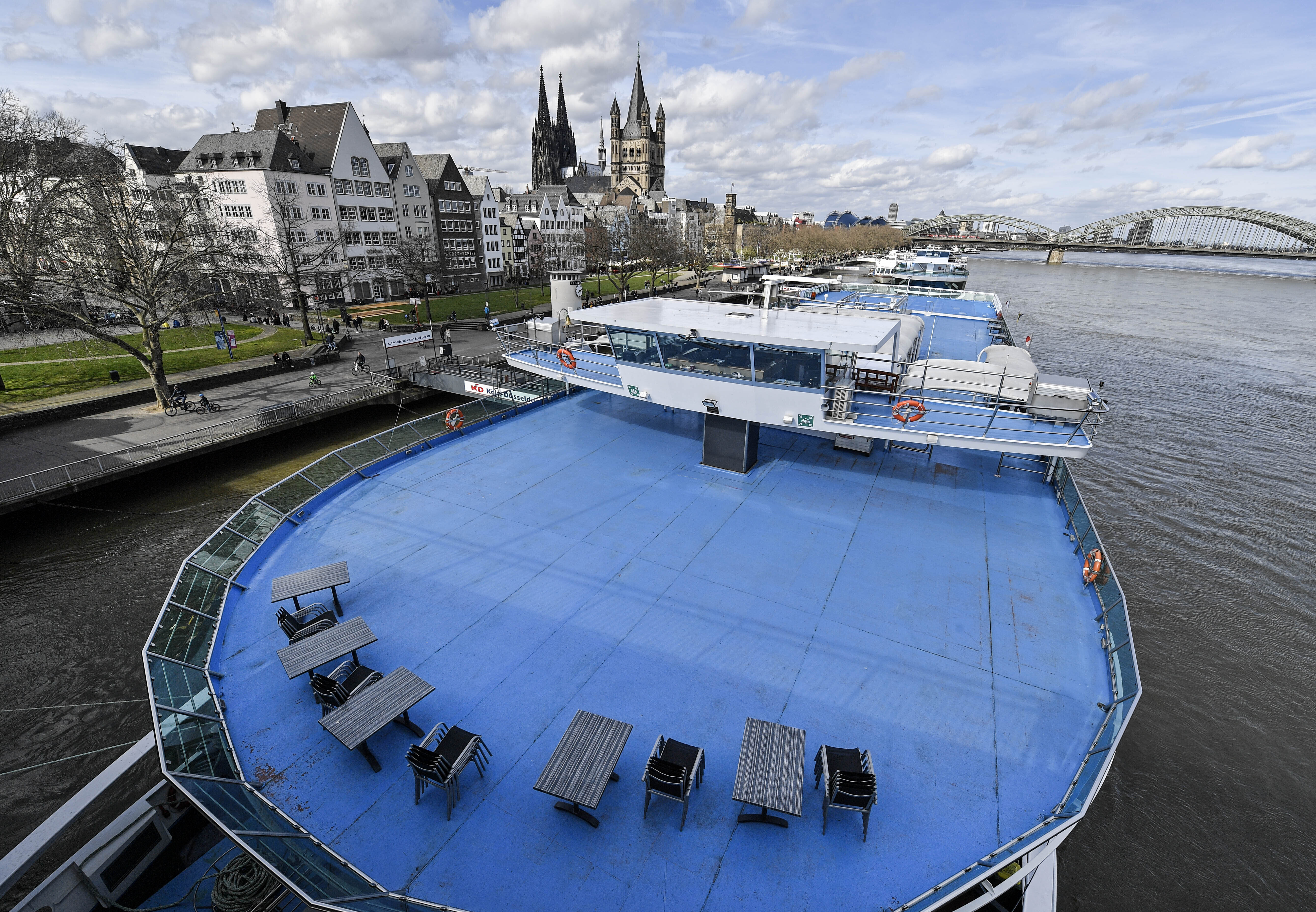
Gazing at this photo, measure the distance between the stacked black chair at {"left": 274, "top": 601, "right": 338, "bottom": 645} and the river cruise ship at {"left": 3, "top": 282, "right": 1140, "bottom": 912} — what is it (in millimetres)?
86

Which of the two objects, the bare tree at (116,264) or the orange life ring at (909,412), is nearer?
the orange life ring at (909,412)

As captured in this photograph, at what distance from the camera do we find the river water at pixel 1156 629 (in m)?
12.4

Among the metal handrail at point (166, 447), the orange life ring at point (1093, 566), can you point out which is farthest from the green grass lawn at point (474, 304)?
the orange life ring at point (1093, 566)

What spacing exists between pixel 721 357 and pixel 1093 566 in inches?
370

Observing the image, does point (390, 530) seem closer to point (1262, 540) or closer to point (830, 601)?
point (830, 601)

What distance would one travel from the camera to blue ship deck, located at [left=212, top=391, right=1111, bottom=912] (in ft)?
22.2

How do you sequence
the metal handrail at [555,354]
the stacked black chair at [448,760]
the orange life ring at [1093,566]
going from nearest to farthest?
the stacked black chair at [448,760] → the orange life ring at [1093,566] → the metal handrail at [555,354]

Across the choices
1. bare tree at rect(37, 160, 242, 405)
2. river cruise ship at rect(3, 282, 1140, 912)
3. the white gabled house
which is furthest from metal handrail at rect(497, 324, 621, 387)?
the white gabled house

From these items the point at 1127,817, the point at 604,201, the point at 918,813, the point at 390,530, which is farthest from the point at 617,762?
the point at 604,201

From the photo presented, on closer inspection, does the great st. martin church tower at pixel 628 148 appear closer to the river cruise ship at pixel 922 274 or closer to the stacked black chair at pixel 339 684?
→ the river cruise ship at pixel 922 274

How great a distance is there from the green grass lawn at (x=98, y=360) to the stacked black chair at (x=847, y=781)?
137 feet

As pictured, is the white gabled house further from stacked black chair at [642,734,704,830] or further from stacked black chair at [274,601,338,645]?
stacked black chair at [642,734,704,830]

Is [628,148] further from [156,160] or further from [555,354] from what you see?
[555,354]

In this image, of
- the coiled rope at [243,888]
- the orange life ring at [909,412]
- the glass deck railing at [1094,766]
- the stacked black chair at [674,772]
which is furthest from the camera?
the orange life ring at [909,412]
